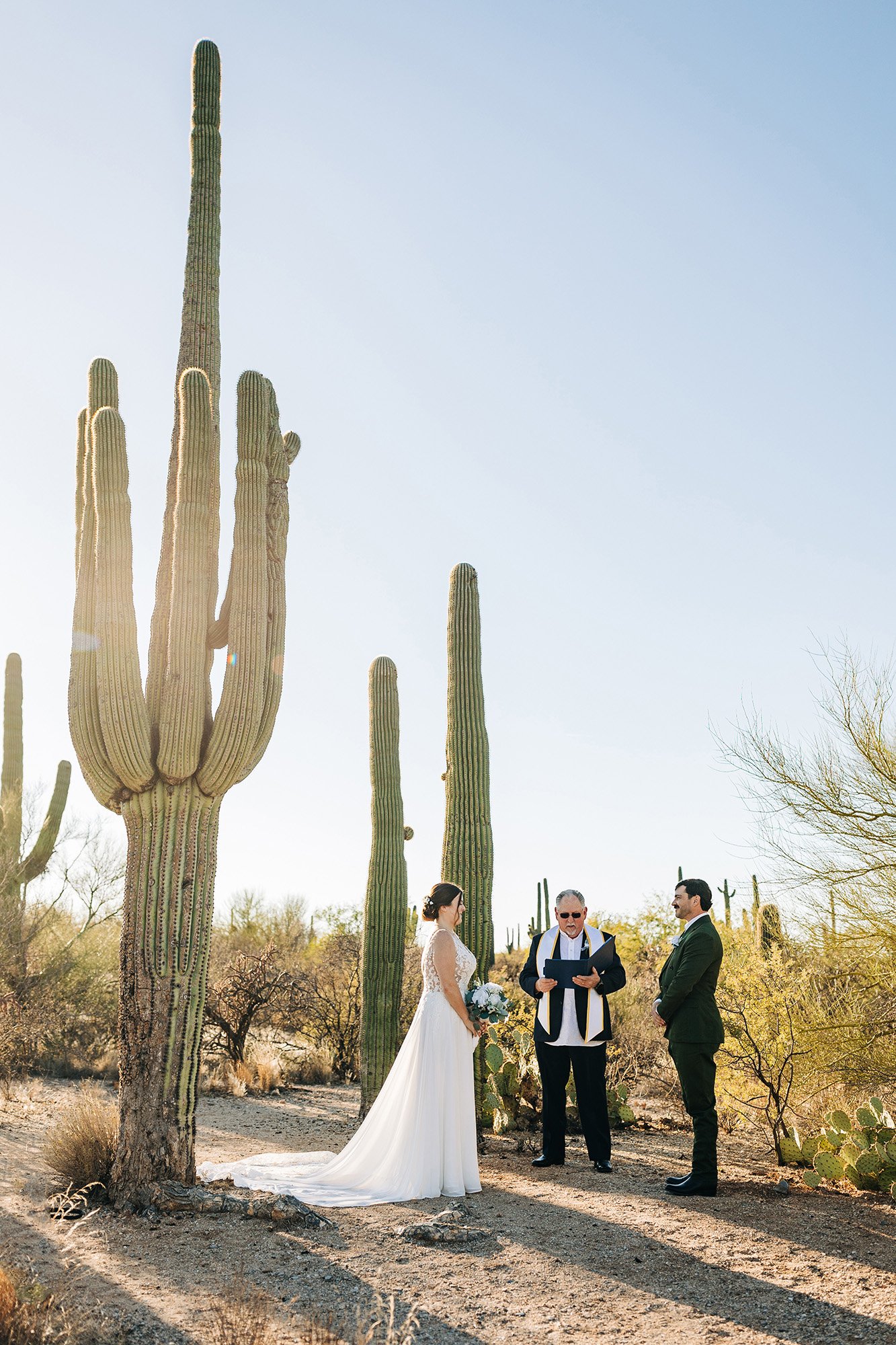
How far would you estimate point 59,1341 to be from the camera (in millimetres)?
3797

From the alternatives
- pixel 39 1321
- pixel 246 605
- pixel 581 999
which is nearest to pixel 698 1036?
pixel 581 999

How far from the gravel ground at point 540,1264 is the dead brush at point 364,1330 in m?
0.09

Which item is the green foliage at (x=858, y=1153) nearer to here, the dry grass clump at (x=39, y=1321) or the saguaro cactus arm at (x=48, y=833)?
the dry grass clump at (x=39, y=1321)

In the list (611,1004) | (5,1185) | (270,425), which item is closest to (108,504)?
(270,425)

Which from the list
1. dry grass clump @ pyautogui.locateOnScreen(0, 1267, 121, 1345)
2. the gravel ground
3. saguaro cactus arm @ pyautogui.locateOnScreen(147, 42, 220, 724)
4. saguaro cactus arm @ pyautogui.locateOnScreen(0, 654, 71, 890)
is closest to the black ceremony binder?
the gravel ground

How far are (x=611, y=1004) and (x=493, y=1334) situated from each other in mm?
10163

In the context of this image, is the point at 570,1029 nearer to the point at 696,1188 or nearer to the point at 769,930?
the point at 696,1188

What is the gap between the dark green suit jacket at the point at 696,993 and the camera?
21.8ft

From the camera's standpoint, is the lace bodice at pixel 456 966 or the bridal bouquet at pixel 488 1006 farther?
the bridal bouquet at pixel 488 1006

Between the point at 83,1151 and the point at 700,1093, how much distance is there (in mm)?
3945

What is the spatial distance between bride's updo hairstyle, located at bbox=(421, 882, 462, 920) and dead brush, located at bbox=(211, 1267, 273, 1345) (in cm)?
283

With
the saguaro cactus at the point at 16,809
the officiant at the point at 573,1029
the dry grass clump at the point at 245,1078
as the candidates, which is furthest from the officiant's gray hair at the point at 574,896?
the saguaro cactus at the point at 16,809

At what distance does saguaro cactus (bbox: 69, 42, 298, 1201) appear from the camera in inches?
250

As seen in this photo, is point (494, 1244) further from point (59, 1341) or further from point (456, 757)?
point (456, 757)
